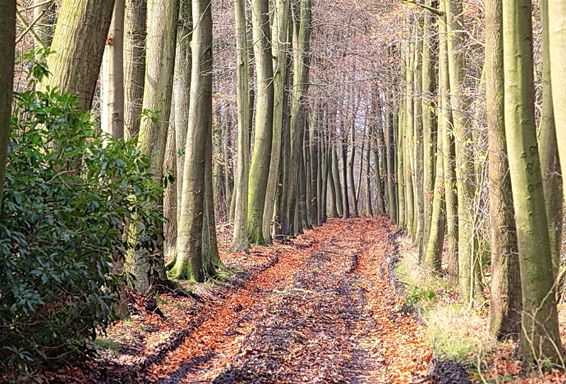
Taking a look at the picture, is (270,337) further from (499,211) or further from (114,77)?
(114,77)

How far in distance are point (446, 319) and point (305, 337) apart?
95.9 inches

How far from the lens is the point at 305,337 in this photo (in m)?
12.1

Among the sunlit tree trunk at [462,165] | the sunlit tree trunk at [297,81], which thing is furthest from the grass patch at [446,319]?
the sunlit tree trunk at [297,81]

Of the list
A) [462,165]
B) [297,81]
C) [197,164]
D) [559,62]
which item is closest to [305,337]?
[462,165]

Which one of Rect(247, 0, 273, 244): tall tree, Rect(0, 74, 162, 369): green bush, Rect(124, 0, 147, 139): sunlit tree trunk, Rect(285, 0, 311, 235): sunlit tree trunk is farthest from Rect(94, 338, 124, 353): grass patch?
Rect(285, 0, 311, 235): sunlit tree trunk

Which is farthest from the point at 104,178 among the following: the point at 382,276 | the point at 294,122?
the point at 294,122

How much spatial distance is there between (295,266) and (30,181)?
57.4 feet

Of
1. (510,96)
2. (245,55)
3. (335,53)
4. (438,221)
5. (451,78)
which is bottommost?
(438,221)

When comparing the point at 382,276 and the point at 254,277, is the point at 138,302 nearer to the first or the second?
the point at 254,277

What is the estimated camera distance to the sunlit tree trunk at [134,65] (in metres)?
13.4

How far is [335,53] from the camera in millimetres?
42344

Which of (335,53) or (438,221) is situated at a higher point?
(335,53)

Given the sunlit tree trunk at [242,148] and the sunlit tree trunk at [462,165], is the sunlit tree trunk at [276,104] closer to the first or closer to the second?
the sunlit tree trunk at [242,148]

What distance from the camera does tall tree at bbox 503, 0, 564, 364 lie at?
779cm
